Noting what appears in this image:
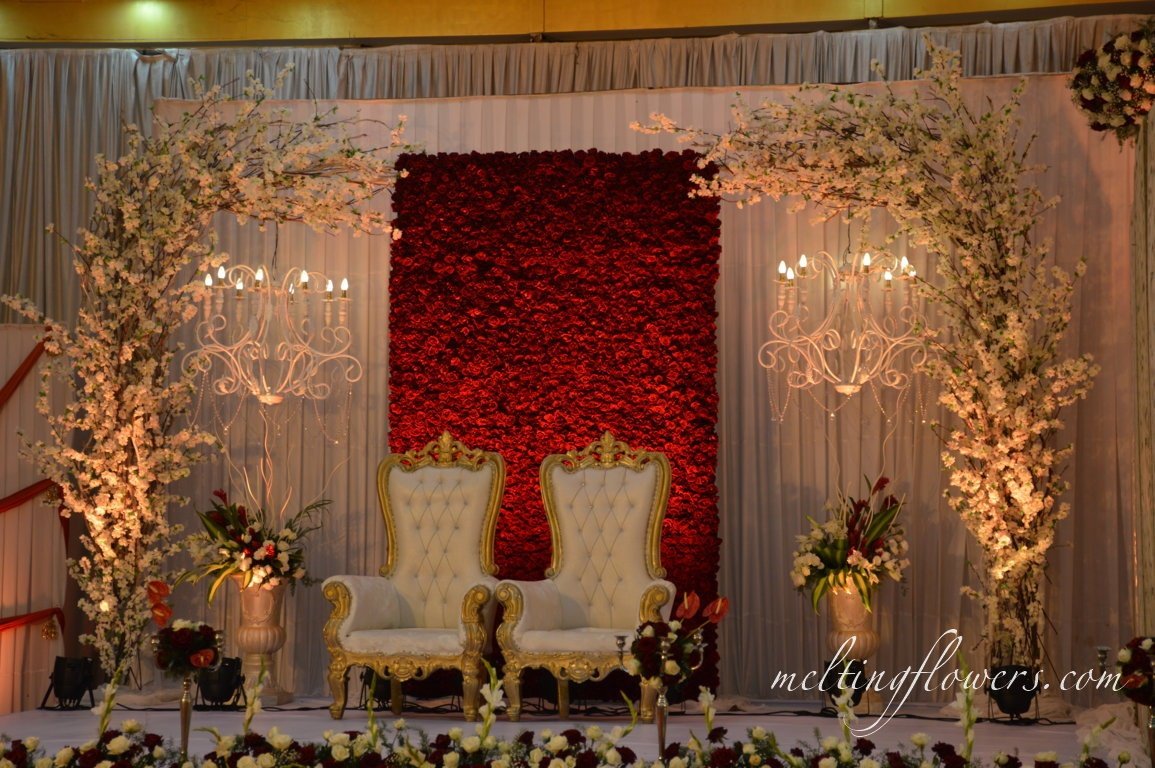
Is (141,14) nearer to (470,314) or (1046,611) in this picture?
(470,314)

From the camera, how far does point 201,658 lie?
434 cm

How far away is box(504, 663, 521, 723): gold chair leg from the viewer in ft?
20.1

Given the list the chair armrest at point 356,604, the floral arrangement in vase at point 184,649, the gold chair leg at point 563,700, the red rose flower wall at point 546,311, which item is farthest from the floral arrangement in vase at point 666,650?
the red rose flower wall at point 546,311

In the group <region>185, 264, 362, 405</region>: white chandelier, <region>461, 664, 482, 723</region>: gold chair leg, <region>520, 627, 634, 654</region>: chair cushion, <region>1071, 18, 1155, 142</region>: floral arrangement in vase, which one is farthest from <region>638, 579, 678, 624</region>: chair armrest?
<region>1071, 18, 1155, 142</region>: floral arrangement in vase

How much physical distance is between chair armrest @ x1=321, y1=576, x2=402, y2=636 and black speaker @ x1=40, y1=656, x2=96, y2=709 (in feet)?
4.72

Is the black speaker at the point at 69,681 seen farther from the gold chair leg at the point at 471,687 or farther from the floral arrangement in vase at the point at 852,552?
the floral arrangement in vase at the point at 852,552

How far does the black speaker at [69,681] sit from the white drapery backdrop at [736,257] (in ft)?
2.95

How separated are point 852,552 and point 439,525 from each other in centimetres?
204

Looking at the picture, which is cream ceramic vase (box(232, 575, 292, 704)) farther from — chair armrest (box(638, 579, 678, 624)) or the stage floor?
chair armrest (box(638, 579, 678, 624))

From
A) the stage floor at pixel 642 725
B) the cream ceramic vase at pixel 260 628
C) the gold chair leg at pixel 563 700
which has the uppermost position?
the cream ceramic vase at pixel 260 628

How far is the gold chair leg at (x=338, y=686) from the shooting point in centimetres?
627

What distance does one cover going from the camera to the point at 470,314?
23.5 feet

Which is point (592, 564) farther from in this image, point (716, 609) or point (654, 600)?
point (716, 609)

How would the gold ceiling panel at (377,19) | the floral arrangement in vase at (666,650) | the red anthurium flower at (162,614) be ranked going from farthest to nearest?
the gold ceiling panel at (377,19)
the red anthurium flower at (162,614)
the floral arrangement in vase at (666,650)
